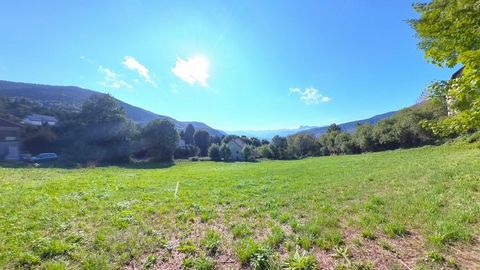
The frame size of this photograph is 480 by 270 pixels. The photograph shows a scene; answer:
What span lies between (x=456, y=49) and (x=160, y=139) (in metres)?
46.0

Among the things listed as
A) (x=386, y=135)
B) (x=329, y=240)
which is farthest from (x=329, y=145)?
(x=329, y=240)

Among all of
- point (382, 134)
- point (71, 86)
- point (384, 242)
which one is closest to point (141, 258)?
point (384, 242)

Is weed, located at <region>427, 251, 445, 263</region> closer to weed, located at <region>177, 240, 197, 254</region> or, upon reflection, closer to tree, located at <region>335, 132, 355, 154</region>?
weed, located at <region>177, 240, 197, 254</region>

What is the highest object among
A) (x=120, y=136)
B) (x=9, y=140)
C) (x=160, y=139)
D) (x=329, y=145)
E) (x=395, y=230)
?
(x=120, y=136)

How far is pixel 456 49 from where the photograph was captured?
18.8 feet

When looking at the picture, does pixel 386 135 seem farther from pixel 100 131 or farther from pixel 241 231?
pixel 241 231

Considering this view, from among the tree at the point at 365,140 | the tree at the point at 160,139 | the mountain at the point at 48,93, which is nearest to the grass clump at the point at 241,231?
the tree at the point at 160,139

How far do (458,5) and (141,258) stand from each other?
8373mm

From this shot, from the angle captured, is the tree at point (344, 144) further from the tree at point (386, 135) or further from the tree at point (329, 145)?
the tree at point (386, 135)

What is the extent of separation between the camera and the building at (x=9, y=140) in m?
39.2

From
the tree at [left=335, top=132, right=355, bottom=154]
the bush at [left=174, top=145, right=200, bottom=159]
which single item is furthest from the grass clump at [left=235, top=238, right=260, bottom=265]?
the tree at [left=335, top=132, right=355, bottom=154]

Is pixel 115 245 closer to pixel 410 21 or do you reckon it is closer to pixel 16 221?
pixel 16 221

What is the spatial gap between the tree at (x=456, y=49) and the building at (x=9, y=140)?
174 feet

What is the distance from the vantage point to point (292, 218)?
24.0 ft
